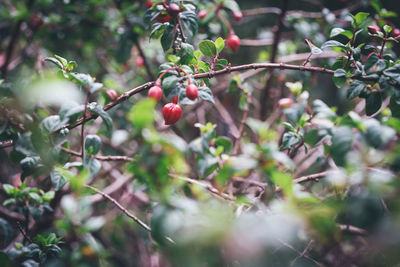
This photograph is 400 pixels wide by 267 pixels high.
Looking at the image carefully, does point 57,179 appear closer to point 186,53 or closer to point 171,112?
point 171,112

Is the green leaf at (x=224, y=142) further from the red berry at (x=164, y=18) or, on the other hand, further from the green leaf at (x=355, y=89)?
the red berry at (x=164, y=18)

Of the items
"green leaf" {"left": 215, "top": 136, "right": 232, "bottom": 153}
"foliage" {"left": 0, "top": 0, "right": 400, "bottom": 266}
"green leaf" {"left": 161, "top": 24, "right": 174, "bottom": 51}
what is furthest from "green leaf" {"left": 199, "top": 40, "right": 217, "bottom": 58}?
"green leaf" {"left": 215, "top": 136, "right": 232, "bottom": 153}

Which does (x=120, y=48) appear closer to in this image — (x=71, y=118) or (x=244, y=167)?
(x=71, y=118)

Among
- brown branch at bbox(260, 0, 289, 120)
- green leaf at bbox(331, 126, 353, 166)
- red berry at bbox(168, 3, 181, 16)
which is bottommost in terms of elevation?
brown branch at bbox(260, 0, 289, 120)

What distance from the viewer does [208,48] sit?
73cm

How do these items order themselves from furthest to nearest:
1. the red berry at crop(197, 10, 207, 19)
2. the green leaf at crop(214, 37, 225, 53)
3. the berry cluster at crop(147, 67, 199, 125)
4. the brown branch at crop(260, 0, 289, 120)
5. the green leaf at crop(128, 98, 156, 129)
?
the brown branch at crop(260, 0, 289, 120) → the red berry at crop(197, 10, 207, 19) → the green leaf at crop(214, 37, 225, 53) → the berry cluster at crop(147, 67, 199, 125) → the green leaf at crop(128, 98, 156, 129)

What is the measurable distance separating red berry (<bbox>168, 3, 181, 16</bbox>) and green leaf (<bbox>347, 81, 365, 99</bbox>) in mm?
510

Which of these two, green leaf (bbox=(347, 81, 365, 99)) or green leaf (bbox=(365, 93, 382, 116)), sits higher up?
green leaf (bbox=(347, 81, 365, 99))

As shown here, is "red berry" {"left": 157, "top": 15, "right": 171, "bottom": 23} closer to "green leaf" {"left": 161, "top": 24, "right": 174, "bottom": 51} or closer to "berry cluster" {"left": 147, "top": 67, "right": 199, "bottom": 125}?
"green leaf" {"left": 161, "top": 24, "right": 174, "bottom": 51}

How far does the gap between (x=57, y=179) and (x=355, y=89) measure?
2.43 feet

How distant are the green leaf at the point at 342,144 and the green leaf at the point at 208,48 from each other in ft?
1.36

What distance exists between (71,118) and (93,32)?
1.05 metres

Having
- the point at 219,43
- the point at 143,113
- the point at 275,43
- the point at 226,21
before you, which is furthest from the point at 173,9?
the point at 275,43

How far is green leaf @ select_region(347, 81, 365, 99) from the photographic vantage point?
633 mm
